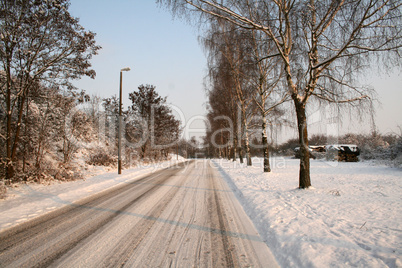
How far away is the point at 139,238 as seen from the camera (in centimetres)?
367

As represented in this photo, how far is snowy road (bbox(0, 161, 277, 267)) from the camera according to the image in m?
2.93

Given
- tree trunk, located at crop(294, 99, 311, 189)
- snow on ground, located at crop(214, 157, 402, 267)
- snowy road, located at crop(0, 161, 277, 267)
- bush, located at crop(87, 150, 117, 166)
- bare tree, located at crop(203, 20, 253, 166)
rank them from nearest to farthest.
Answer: snow on ground, located at crop(214, 157, 402, 267) < snowy road, located at crop(0, 161, 277, 267) < tree trunk, located at crop(294, 99, 311, 189) < bare tree, located at crop(203, 20, 253, 166) < bush, located at crop(87, 150, 117, 166)

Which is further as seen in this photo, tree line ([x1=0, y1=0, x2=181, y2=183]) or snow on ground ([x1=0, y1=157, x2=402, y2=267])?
tree line ([x1=0, y1=0, x2=181, y2=183])

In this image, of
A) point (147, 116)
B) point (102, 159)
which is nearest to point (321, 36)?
point (102, 159)

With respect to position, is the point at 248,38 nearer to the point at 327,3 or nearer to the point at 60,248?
the point at 327,3

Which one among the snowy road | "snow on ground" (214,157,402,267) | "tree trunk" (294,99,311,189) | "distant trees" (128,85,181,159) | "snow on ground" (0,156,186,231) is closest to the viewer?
"snow on ground" (214,157,402,267)

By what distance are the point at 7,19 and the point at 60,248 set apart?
33.7 feet

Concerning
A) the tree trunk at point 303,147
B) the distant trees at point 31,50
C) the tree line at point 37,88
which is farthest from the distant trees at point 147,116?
the tree trunk at point 303,147

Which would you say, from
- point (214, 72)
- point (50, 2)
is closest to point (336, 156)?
point (214, 72)

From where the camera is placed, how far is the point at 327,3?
565 centimetres

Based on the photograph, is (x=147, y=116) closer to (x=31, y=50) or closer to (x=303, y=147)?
(x=31, y=50)

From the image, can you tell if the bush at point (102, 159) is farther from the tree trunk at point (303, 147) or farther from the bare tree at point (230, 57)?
the tree trunk at point (303, 147)

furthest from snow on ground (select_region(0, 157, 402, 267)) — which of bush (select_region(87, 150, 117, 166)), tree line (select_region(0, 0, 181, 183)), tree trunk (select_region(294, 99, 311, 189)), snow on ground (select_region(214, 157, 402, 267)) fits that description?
bush (select_region(87, 150, 117, 166))

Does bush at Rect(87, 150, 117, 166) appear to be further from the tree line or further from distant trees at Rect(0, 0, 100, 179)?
distant trees at Rect(0, 0, 100, 179)
